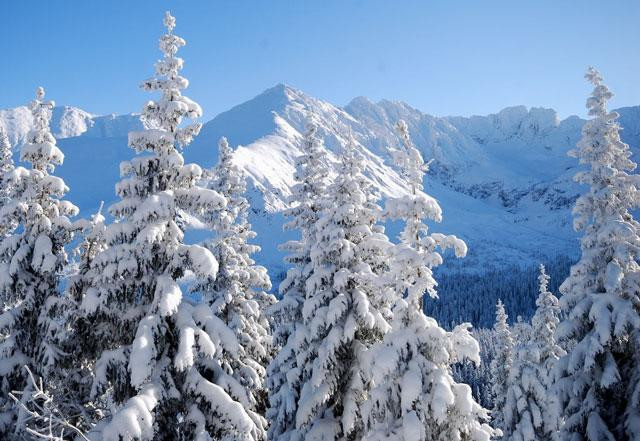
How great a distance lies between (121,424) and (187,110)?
7410mm

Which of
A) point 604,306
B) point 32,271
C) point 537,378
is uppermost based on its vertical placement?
point 32,271

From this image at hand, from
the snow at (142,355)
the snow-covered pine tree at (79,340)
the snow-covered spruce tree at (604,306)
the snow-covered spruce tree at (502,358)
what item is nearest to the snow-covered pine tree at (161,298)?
the snow at (142,355)

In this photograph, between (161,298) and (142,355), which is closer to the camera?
(142,355)

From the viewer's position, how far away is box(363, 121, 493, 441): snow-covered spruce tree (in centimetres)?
1241

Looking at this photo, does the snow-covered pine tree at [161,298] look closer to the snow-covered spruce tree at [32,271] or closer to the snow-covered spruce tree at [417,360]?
the snow-covered spruce tree at [32,271]

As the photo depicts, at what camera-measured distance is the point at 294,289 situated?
65.0 ft

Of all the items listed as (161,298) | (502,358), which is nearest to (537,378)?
(502,358)

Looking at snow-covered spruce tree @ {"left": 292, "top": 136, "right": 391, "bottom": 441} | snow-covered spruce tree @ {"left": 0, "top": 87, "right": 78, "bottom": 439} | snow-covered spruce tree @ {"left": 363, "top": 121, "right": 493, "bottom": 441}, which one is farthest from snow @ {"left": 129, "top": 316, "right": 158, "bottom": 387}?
snow-covered spruce tree @ {"left": 292, "top": 136, "right": 391, "bottom": 441}

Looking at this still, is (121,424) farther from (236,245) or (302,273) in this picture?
(236,245)

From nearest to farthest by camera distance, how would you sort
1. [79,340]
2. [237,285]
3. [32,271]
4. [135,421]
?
[135,421] < [79,340] < [32,271] < [237,285]

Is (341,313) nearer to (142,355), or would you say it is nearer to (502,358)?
(142,355)

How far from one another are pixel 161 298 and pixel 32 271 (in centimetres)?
565

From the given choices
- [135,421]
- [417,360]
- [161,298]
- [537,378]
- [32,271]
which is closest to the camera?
[135,421]

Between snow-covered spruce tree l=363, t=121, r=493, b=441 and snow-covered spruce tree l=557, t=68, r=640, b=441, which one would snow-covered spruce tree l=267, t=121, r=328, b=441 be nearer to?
snow-covered spruce tree l=363, t=121, r=493, b=441
